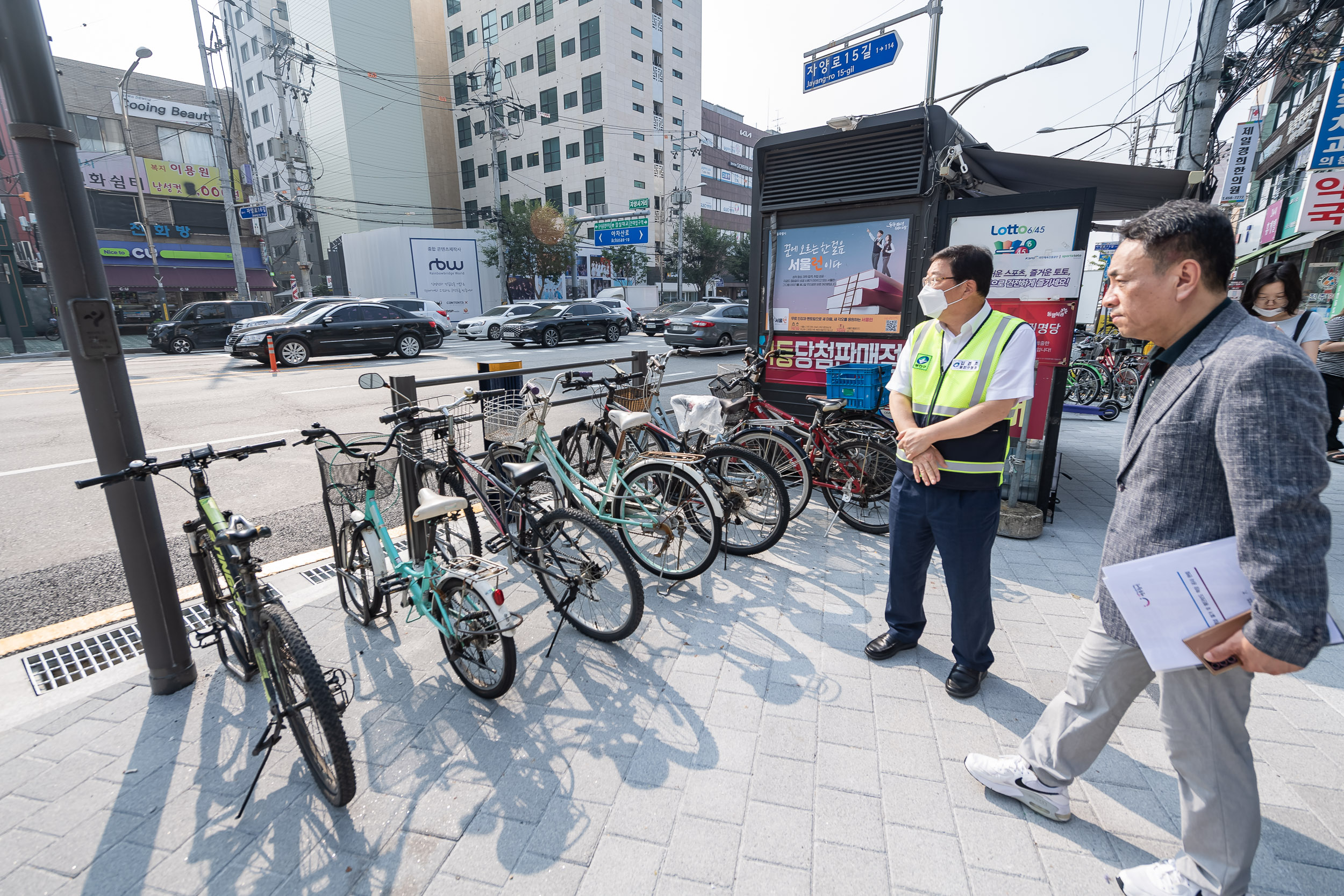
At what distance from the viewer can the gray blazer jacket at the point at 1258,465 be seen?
1322 mm

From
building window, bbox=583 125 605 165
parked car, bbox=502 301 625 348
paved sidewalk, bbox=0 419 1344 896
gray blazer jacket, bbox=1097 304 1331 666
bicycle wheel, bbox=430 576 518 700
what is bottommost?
paved sidewalk, bbox=0 419 1344 896

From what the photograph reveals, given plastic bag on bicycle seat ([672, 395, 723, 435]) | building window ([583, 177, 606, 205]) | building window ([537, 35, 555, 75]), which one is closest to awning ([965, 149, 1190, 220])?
plastic bag on bicycle seat ([672, 395, 723, 435])

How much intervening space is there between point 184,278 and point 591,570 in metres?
41.8

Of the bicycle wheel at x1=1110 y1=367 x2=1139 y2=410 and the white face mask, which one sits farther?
the bicycle wheel at x1=1110 y1=367 x2=1139 y2=410

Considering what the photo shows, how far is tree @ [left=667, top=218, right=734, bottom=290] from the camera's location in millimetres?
48000

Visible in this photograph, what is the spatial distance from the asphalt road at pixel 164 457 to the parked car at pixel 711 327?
3.23 m

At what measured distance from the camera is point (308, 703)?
209 cm

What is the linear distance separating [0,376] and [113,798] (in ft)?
56.9

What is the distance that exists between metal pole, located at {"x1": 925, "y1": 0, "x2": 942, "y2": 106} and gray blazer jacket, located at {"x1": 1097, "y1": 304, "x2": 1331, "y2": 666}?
25.4 ft

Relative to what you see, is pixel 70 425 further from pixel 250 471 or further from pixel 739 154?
pixel 739 154

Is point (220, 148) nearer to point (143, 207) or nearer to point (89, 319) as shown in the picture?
point (143, 207)

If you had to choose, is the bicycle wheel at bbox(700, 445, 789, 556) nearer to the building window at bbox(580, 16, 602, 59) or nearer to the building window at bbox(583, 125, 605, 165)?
the building window at bbox(583, 125, 605, 165)

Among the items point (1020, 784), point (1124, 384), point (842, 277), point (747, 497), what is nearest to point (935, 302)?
point (1020, 784)

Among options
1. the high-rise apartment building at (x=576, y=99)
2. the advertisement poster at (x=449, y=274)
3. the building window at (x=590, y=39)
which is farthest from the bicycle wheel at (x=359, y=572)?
the building window at (x=590, y=39)
